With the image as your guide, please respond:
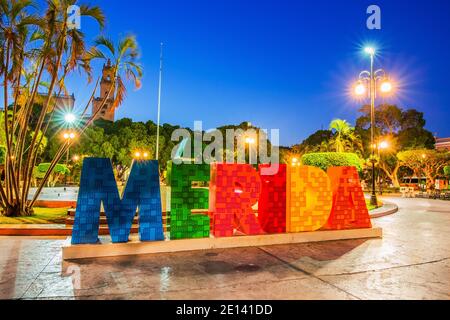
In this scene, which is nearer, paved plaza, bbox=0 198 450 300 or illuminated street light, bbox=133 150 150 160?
paved plaza, bbox=0 198 450 300

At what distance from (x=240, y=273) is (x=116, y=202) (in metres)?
3.15

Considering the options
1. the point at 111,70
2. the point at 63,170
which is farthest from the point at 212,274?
the point at 63,170

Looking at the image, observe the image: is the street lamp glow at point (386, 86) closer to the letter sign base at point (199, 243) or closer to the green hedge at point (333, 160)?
the green hedge at point (333, 160)

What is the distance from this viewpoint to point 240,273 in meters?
5.66

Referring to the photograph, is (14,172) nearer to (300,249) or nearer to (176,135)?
(300,249)

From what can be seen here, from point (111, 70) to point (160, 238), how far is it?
8.20 m

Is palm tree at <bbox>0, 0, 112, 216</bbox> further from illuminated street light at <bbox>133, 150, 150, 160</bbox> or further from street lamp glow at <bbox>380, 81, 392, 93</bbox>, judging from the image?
illuminated street light at <bbox>133, 150, 150, 160</bbox>

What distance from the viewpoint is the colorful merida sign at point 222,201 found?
6852 millimetres

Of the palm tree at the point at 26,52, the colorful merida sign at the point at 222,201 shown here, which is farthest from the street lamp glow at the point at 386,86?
the palm tree at the point at 26,52

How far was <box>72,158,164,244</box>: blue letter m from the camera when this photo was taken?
22.1ft

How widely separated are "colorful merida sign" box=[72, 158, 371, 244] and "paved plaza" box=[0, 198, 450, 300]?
0.68 m

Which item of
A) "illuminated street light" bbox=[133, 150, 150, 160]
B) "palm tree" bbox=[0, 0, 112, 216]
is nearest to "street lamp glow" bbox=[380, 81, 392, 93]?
"palm tree" bbox=[0, 0, 112, 216]
